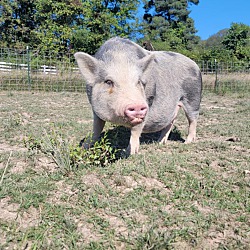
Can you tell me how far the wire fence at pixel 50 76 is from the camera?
10.6 meters

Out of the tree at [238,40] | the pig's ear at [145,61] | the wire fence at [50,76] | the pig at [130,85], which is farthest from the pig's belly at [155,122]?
the tree at [238,40]

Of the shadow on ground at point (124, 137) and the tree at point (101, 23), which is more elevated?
the tree at point (101, 23)

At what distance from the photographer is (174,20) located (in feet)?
116

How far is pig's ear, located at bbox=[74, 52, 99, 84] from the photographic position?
292 cm

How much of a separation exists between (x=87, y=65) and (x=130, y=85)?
556 millimetres

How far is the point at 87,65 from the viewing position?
2967 millimetres

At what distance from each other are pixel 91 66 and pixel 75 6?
846 inches

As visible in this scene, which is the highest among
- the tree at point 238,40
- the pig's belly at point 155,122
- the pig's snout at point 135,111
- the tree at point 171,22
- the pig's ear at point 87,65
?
the tree at point 171,22

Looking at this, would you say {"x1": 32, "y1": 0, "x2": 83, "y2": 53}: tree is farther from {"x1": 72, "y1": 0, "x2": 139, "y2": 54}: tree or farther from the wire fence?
the wire fence

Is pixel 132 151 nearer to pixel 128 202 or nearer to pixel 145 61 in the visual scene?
pixel 145 61

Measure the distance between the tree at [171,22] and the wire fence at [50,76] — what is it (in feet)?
66.1

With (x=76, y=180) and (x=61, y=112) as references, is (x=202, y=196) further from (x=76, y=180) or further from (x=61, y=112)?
(x=61, y=112)

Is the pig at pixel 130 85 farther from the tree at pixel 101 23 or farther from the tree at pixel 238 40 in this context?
the tree at pixel 238 40

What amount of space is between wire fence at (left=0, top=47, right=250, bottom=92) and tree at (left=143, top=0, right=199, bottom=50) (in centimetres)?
2015
